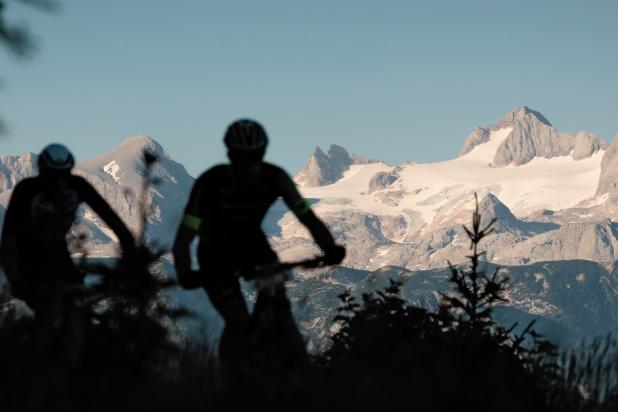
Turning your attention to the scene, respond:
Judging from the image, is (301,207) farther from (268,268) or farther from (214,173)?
(214,173)

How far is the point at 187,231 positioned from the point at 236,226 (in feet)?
1.41

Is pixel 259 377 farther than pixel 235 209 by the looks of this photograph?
No

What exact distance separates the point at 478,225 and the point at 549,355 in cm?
212

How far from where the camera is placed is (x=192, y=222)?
7.77m

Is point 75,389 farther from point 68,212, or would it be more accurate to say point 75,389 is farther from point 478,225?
point 478,225

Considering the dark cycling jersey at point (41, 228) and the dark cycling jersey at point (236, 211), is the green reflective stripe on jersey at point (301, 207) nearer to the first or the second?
the dark cycling jersey at point (236, 211)

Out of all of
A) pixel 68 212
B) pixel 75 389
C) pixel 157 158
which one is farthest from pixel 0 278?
pixel 75 389

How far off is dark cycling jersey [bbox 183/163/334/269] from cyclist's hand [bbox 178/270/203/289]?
416 mm

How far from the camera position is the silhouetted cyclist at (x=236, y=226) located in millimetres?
7727

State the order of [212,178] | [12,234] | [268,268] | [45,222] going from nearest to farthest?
[268,268] → [212,178] → [12,234] → [45,222]

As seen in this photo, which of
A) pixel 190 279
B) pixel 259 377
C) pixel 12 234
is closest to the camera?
pixel 190 279

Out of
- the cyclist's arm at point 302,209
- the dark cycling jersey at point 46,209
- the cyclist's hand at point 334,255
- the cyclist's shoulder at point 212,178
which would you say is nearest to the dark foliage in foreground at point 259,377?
the cyclist's shoulder at point 212,178

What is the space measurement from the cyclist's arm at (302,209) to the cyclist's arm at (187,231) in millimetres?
545

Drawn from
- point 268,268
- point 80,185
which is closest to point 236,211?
point 268,268
